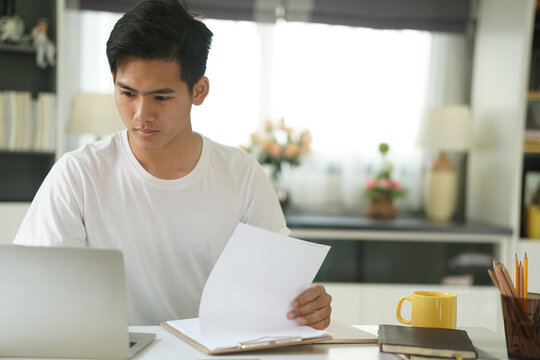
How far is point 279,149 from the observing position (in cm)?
317

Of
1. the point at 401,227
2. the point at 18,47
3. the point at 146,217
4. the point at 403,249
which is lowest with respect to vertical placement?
the point at 403,249

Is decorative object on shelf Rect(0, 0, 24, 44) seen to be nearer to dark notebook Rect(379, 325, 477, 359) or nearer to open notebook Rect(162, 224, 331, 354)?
open notebook Rect(162, 224, 331, 354)

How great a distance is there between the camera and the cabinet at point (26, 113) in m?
2.90

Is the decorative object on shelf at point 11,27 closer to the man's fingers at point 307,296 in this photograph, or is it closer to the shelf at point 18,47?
the shelf at point 18,47

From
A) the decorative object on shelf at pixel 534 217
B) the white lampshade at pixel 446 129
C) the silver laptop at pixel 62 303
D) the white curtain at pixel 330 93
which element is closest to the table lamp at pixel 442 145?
the white lampshade at pixel 446 129

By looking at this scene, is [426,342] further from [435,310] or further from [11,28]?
[11,28]

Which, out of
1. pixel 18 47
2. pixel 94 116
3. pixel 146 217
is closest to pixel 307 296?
pixel 146 217

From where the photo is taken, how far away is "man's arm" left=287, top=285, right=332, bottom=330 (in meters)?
1.11

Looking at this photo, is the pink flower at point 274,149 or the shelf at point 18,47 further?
the pink flower at point 274,149

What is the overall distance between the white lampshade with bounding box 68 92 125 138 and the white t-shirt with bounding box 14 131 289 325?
136 centimetres

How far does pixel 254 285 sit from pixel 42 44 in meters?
2.37

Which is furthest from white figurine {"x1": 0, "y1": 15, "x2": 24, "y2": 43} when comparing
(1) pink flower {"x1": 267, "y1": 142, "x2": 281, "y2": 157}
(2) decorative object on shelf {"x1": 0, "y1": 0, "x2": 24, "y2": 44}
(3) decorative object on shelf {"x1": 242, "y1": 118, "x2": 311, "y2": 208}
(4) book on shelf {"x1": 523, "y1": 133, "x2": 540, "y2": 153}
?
(4) book on shelf {"x1": 523, "y1": 133, "x2": 540, "y2": 153}

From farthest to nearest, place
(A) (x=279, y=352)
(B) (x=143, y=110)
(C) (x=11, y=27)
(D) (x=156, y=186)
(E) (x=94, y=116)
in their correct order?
1. (C) (x=11, y=27)
2. (E) (x=94, y=116)
3. (D) (x=156, y=186)
4. (B) (x=143, y=110)
5. (A) (x=279, y=352)

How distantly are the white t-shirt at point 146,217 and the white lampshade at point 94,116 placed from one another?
4.47 ft
